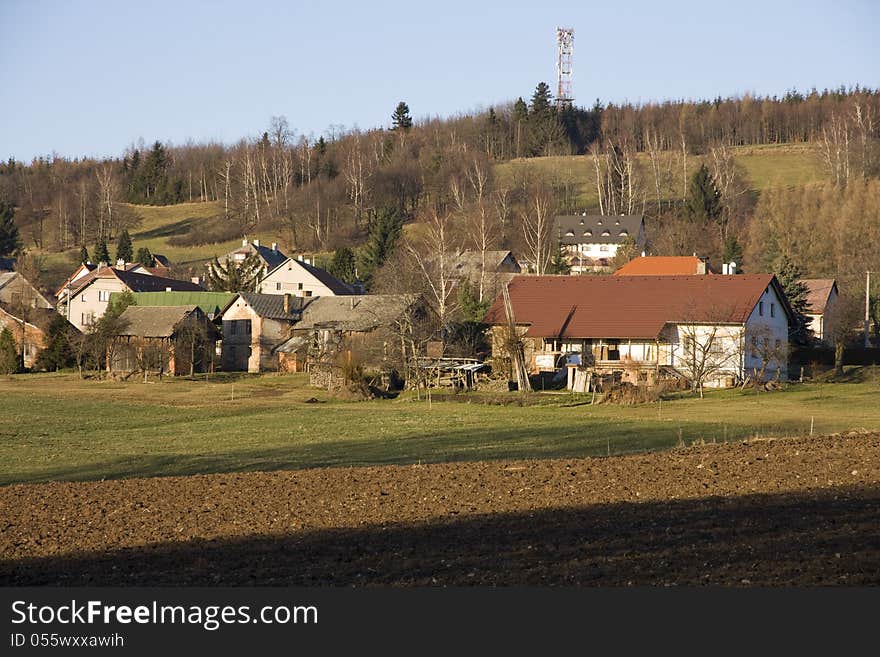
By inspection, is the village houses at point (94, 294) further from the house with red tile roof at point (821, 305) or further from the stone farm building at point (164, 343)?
the house with red tile roof at point (821, 305)

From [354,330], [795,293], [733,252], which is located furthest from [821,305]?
[354,330]

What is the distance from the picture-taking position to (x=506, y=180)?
150625mm

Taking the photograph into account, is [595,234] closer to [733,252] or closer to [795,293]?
[733,252]

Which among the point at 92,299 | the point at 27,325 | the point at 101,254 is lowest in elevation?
the point at 27,325

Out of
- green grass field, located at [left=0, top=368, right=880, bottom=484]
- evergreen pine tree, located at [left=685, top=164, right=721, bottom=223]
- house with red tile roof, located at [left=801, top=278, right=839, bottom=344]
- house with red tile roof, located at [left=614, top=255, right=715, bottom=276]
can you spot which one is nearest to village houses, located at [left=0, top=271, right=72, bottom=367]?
green grass field, located at [left=0, top=368, right=880, bottom=484]

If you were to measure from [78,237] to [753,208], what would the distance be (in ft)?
281

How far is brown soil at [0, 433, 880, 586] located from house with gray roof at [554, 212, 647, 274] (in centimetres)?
9755

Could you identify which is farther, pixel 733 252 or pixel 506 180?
pixel 506 180

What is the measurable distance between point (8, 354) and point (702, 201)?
7232 cm

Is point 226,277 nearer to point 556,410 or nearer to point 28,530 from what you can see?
point 556,410

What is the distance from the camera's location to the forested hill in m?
117

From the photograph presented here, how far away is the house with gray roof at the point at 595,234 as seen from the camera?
122062 mm

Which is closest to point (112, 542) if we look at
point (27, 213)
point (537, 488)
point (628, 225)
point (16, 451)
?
point (537, 488)

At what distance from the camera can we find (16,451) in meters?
33.1
